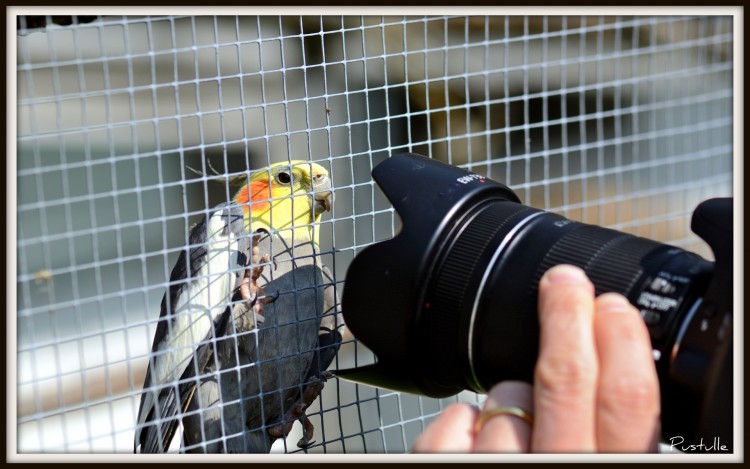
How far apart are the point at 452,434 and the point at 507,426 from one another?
0.16 feet

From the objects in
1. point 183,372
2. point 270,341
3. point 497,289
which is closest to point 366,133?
point 270,341

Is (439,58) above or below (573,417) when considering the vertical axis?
above

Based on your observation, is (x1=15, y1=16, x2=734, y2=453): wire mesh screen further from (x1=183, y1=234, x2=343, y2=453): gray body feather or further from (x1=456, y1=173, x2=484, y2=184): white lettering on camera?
(x1=456, y1=173, x2=484, y2=184): white lettering on camera

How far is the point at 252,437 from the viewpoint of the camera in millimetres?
1124

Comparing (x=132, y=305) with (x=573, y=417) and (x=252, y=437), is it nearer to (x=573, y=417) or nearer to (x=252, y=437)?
(x=252, y=437)

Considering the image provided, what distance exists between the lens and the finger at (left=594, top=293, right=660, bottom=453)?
615mm

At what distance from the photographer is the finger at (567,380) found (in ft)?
2.03

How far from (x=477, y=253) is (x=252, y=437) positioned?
51 centimetres

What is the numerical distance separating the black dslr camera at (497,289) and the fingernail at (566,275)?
2.0 inches

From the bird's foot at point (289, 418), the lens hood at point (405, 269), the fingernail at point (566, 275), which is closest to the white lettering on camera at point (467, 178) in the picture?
the lens hood at point (405, 269)

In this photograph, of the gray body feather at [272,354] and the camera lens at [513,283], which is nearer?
the camera lens at [513,283]

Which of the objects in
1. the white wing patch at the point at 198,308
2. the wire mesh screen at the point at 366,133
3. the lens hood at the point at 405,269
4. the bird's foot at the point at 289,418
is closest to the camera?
the lens hood at the point at 405,269

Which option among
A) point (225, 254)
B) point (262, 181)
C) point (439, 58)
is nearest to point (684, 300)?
point (225, 254)
